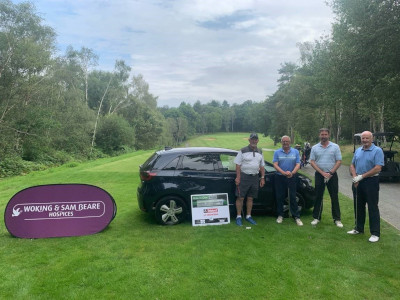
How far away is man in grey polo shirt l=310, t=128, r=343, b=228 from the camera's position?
20.0 feet

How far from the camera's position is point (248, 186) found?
621cm

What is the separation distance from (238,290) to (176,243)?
5.98 feet

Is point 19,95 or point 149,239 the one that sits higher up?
point 19,95

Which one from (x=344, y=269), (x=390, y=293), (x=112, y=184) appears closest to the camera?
(x=390, y=293)

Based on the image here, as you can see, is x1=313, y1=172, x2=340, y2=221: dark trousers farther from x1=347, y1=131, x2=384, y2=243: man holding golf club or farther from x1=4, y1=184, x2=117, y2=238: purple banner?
x1=4, y1=184, x2=117, y2=238: purple banner

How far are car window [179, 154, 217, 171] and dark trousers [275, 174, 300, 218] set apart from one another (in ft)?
4.63

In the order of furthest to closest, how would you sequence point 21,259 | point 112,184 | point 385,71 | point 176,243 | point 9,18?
point 9,18
point 385,71
point 112,184
point 176,243
point 21,259

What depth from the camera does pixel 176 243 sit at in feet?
17.5

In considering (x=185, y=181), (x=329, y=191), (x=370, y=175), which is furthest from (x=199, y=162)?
(x=370, y=175)

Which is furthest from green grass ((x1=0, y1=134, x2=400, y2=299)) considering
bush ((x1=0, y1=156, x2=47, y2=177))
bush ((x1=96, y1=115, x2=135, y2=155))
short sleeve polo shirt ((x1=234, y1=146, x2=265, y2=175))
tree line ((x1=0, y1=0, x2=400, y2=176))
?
bush ((x1=96, y1=115, x2=135, y2=155))

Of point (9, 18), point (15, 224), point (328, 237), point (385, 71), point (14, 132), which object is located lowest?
point (328, 237)

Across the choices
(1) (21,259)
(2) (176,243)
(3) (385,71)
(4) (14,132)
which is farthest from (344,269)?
(4) (14,132)

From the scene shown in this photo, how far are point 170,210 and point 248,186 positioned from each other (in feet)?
5.52

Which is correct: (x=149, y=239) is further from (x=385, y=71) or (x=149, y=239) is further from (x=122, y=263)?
(x=385, y=71)
